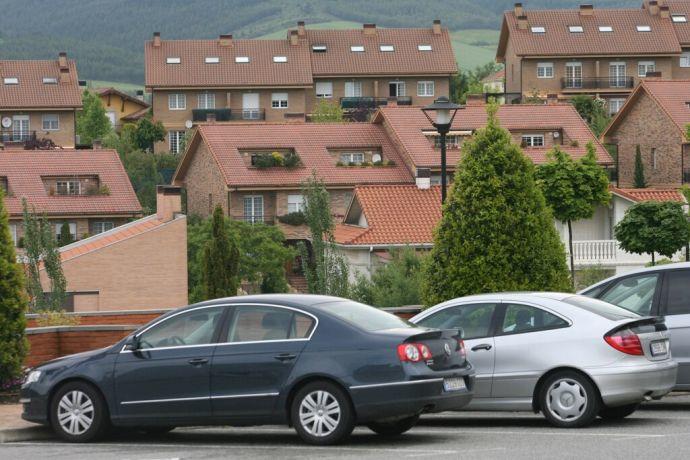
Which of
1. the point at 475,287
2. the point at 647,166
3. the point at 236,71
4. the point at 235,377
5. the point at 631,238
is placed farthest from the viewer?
the point at 236,71

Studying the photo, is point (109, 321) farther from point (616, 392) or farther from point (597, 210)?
point (597, 210)

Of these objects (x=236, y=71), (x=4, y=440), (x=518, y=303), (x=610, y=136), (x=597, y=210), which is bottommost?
(x=4, y=440)

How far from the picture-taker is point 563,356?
1652 cm

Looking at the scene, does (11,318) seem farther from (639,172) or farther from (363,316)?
(639,172)

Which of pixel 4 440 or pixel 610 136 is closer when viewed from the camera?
pixel 4 440

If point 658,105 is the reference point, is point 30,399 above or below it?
below

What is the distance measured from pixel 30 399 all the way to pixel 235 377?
2333 mm

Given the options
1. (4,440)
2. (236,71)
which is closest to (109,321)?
(4,440)

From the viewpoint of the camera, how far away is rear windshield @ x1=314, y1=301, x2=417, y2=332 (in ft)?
50.8

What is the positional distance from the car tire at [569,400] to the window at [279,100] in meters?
94.1

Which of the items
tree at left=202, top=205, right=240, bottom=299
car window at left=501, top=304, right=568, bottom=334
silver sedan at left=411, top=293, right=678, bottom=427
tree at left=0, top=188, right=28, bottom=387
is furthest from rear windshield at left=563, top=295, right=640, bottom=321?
tree at left=202, top=205, right=240, bottom=299

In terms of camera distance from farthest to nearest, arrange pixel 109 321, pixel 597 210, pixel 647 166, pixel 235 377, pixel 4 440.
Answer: pixel 647 166
pixel 597 210
pixel 109 321
pixel 4 440
pixel 235 377

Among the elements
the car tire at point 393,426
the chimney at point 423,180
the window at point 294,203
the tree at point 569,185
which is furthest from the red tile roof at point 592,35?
the car tire at point 393,426

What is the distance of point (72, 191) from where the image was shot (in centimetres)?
7288
